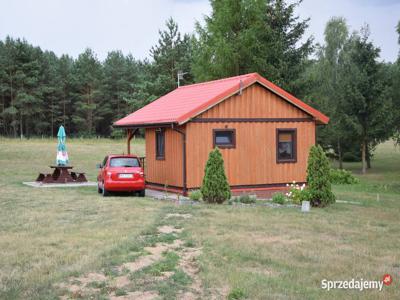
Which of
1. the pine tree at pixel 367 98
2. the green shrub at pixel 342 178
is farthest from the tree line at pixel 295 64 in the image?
the green shrub at pixel 342 178

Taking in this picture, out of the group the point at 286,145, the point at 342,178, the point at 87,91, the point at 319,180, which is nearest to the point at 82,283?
the point at 319,180

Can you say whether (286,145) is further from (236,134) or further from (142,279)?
(142,279)

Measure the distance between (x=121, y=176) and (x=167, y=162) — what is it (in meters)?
2.79

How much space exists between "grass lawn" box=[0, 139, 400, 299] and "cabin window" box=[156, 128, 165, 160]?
4.84 metres

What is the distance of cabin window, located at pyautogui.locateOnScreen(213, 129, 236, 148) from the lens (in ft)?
63.0

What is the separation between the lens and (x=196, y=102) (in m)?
19.4

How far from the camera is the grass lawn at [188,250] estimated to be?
7.02 meters

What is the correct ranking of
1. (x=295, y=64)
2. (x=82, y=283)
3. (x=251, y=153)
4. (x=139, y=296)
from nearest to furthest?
(x=139, y=296) < (x=82, y=283) < (x=251, y=153) < (x=295, y=64)

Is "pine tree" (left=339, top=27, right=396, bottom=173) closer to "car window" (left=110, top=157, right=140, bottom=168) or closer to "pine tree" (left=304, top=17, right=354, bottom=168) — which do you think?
"pine tree" (left=304, top=17, right=354, bottom=168)

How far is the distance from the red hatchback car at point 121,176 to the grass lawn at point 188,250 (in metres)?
1.45

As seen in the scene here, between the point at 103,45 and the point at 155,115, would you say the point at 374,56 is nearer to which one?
the point at 155,115

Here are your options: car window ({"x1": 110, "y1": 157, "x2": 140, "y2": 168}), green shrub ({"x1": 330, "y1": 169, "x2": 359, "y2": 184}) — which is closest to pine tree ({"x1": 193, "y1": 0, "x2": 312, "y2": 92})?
green shrub ({"x1": 330, "y1": 169, "x2": 359, "y2": 184})

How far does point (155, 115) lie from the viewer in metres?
20.9

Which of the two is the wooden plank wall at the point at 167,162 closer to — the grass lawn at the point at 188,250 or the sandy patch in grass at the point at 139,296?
the grass lawn at the point at 188,250
